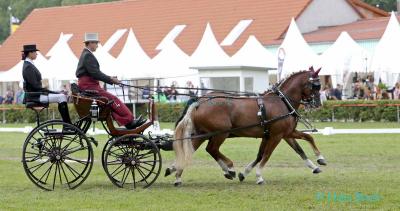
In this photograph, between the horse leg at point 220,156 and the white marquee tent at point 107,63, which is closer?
the horse leg at point 220,156

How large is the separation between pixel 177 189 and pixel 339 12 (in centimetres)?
4061

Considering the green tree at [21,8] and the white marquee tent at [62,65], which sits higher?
the green tree at [21,8]

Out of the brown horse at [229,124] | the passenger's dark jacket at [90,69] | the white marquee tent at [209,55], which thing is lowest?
the brown horse at [229,124]

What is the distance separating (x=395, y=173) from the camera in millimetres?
12609

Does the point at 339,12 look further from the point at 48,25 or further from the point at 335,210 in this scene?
the point at 335,210

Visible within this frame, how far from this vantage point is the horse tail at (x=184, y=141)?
11.5 m

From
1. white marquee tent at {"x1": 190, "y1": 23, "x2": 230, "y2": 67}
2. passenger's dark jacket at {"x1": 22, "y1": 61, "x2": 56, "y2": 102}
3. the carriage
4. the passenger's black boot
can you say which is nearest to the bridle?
the carriage

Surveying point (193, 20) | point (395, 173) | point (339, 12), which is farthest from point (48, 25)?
point (395, 173)

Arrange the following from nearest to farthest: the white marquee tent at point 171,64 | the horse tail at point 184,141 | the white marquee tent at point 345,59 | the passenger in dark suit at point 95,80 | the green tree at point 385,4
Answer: the passenger in dark suit at point 95,80 → the horse tail at point 184,141 → the white marquee tent at point 345,59 → the white marquee tent at point 171,64 → the green tree at point 385,4

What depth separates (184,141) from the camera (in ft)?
38.0

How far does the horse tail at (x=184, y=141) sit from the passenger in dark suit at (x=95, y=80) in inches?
22.2

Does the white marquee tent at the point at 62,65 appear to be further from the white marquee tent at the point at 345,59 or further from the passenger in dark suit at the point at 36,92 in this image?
the passenger in dark suit at the point at 36,92

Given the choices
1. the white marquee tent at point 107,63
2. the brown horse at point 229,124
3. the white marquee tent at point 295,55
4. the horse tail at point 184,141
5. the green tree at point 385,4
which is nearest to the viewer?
the horse tail at point 184,141

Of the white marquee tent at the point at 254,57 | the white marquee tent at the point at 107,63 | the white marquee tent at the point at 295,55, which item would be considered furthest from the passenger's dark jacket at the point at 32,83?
the white marquee tent at the point at 107,63
